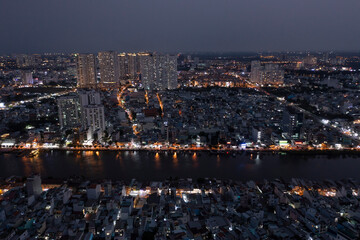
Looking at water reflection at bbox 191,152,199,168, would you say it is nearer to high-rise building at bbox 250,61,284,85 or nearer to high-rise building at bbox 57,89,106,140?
high-rise building at bbox 57,89,106,140

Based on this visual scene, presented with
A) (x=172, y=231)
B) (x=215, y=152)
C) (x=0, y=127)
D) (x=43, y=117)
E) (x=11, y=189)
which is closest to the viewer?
(x=172, y=231)

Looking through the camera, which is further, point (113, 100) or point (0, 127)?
point (113, 100)

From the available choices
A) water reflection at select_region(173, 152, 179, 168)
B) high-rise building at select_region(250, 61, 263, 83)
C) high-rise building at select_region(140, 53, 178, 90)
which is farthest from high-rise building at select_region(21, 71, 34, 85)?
high-rise building at select_region(250, 61, 263, 83)

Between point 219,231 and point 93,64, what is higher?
point 93,64

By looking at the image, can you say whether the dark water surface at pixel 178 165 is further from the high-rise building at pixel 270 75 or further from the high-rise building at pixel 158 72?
the high-rise building at pixel 270 75

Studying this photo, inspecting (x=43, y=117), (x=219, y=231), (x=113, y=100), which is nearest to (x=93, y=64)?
(x=113, y=100)

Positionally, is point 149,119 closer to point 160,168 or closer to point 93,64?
point 160,168

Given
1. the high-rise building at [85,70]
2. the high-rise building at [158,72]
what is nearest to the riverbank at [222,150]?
the high-rise building at [158,72]
